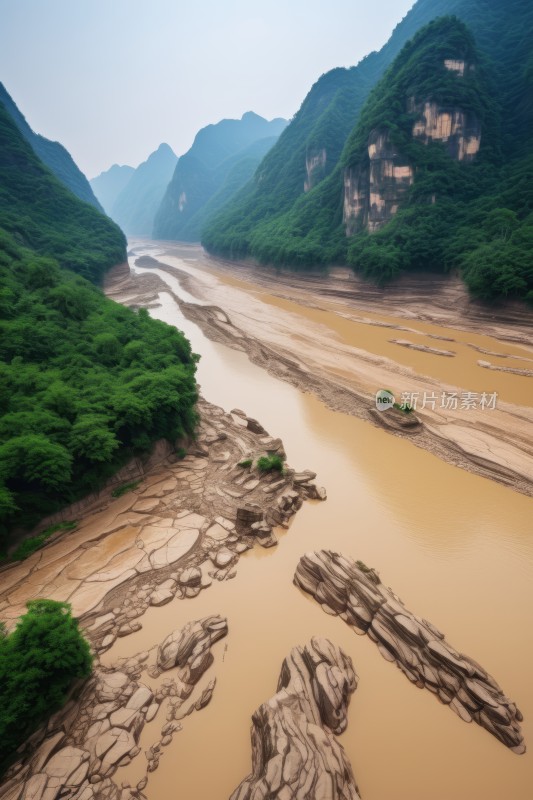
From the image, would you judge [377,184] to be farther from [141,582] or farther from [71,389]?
[141,582]

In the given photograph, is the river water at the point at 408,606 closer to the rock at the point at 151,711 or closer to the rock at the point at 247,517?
the rock at the point at 151,711

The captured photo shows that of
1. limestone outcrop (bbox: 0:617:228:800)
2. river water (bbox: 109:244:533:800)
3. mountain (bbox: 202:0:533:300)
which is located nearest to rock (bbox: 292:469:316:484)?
river water (bbox: 109:244:533:800)

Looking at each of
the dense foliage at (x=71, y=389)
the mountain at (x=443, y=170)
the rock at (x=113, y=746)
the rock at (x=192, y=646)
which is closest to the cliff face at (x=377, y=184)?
the mountain at (x=443, y=170)

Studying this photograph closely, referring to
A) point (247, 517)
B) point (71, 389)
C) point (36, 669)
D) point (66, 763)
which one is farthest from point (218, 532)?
point (71, 389)

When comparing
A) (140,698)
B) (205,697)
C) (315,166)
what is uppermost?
(315,166)

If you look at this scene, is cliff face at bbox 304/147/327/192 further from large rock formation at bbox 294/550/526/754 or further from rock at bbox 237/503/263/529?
large rock formation at bbox 294/550/526/754

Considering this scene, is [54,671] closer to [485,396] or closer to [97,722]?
[97,722]
